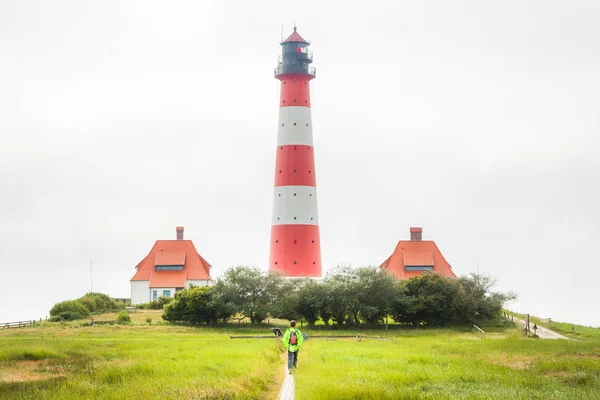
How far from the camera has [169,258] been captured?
78938 mm

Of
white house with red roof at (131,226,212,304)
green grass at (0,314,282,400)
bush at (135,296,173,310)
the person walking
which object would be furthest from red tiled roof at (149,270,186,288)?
the person walking

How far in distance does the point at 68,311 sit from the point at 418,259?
2880 centimetres

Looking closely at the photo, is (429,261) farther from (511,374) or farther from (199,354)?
(511,374)

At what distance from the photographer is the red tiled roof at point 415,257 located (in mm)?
76438

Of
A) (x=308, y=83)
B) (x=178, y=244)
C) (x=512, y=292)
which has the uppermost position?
(x=308, y=83)

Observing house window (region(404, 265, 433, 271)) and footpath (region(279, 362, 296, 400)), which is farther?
house window (region(404, 265, 433, 271))

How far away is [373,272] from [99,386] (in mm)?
36685

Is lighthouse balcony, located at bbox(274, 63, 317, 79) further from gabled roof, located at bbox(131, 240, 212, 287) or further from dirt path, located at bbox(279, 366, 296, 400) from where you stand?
dirt path, located at bbox(279, 366, 296, 400)

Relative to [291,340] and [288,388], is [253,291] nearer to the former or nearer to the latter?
[291,340]

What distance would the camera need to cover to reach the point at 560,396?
68.9 feet

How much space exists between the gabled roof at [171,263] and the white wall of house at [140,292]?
38 cm

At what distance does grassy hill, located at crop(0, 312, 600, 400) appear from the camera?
21188mm

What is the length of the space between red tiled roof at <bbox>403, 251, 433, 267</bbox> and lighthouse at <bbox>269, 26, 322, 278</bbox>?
43.5 ft

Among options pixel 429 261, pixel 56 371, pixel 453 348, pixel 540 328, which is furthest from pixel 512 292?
pixel 56 371
